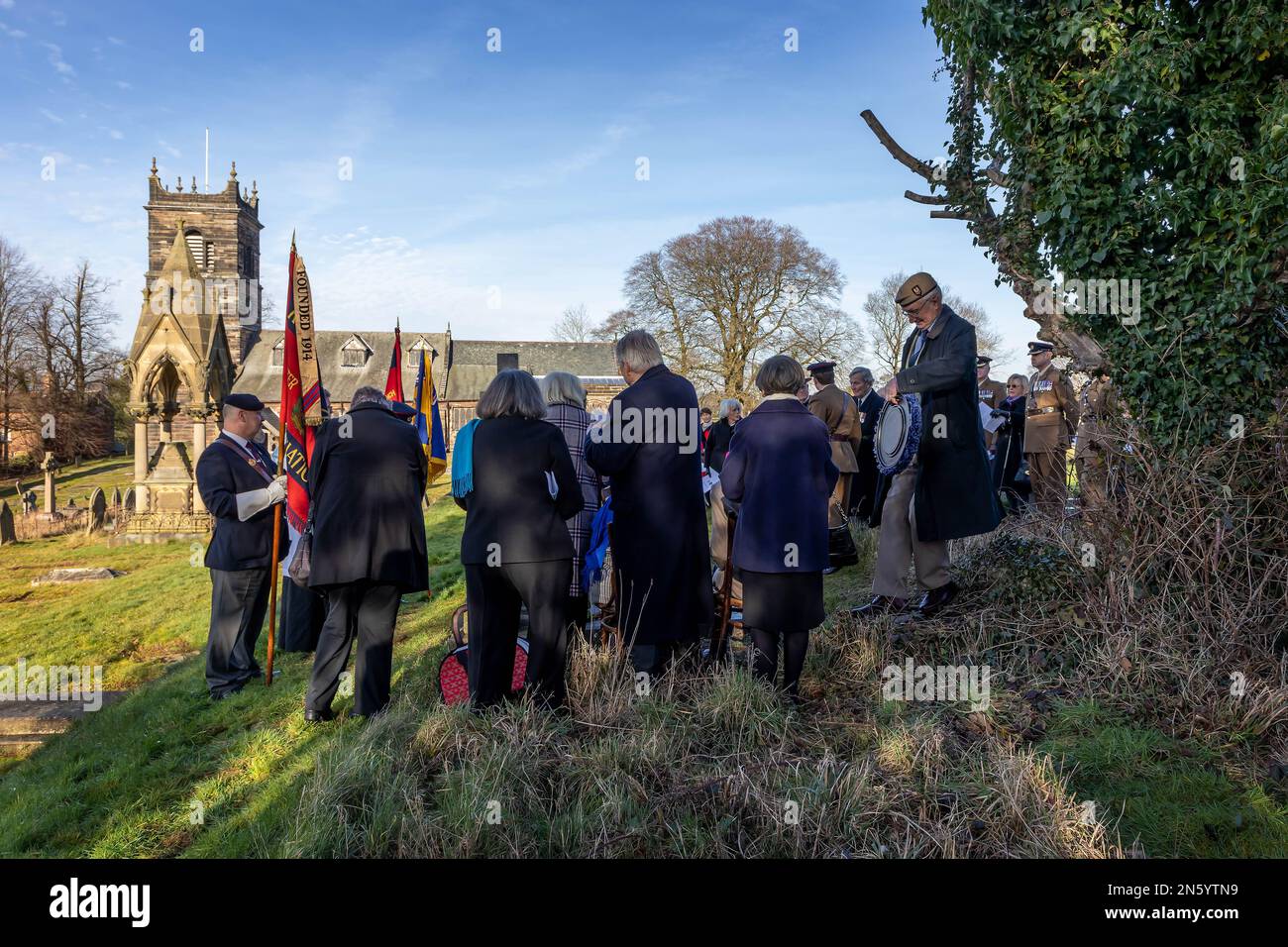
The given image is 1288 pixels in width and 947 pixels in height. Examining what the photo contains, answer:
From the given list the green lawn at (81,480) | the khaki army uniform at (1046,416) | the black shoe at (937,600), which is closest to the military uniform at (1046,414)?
the khaki army uniform at (1046,416)

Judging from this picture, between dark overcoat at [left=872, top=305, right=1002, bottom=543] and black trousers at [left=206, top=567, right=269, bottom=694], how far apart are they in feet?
17.8

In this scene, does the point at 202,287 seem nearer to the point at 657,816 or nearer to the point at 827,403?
the point at 827,403

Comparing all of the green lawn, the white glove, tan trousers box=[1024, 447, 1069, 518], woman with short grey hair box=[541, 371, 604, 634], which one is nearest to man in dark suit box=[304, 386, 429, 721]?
woman with short grey hair box=[541, 371, 604, 634]

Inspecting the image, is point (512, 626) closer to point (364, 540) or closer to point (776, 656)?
point (364, 540)

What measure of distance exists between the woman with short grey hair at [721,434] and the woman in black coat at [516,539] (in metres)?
7.52

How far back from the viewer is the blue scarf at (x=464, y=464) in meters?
4.95

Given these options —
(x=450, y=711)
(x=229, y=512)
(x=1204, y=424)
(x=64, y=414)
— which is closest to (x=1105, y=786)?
(x=1204, y=424)

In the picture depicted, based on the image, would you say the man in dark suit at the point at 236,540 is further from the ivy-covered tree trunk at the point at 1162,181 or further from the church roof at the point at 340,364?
the church roof at the point at 340,364

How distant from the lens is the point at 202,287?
874 inches

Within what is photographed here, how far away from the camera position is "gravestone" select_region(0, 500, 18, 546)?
1794 centimetres

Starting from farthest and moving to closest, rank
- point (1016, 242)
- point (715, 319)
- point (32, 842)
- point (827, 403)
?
point (715, 319), point (827, 403), point (1016, 242), point (32, 842)
